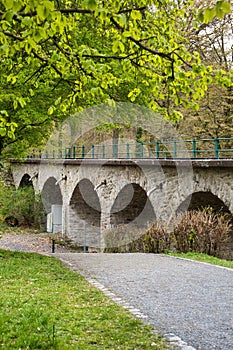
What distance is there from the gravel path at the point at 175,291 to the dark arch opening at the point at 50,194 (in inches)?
701

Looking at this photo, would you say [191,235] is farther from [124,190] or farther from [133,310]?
[133,310]

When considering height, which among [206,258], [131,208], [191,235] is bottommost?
[206,258]

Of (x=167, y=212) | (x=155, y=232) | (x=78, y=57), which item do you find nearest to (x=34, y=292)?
(x=78, y=57)

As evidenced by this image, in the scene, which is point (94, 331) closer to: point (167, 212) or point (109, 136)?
point (167, 212)

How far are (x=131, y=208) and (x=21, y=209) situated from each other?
458 inches

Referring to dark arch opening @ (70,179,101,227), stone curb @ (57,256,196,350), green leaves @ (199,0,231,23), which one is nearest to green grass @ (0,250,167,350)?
stone curb @ (57,256,196,350)

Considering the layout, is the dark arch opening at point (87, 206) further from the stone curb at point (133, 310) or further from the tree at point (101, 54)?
the tree at point (101, 54)

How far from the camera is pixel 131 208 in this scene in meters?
21.5

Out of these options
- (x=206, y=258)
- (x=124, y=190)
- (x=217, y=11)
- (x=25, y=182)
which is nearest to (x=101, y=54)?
(x=217, y=11)

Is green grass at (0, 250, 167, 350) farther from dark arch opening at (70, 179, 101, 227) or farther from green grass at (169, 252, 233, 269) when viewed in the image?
dark arch opening at (70, 179, 101, 227)

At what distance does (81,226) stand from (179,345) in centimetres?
2153

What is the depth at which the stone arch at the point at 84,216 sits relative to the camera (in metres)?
26.0

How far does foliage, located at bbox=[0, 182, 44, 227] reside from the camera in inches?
1218

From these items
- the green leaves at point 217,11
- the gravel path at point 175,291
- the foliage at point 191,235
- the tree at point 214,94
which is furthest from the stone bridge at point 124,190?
the green leaves at point 217,11
